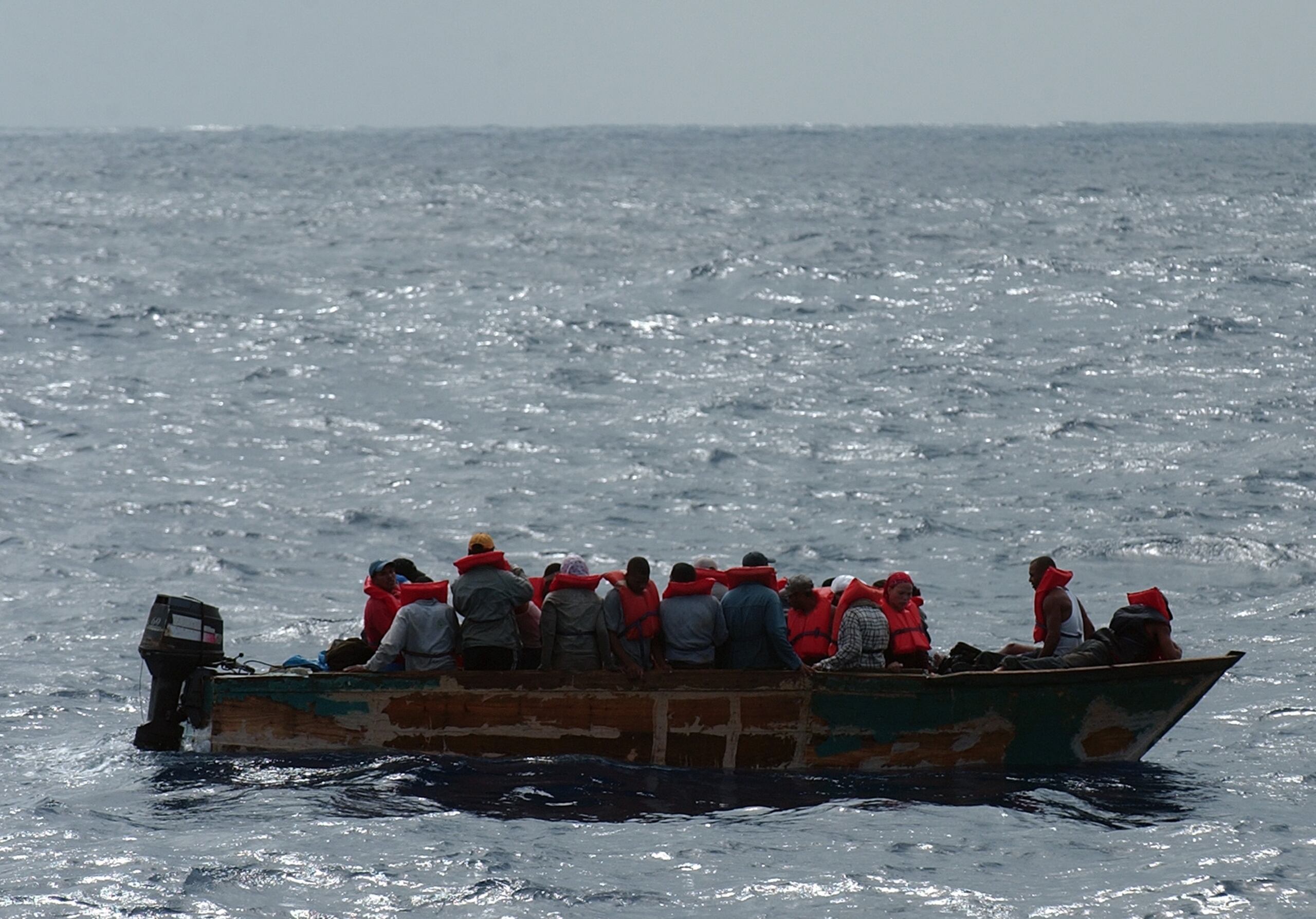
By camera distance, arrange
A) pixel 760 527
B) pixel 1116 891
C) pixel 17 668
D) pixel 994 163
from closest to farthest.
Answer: pixel 1116 891
pixel 17 668
pixel 760 527
pixel 994 163

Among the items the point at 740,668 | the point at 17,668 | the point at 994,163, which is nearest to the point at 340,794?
the point at 740,668

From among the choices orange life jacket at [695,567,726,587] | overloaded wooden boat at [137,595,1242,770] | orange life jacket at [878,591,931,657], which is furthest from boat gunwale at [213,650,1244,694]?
orange life jacket at [695,567,726,587]

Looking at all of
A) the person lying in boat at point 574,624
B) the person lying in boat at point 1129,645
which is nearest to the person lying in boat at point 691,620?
the person lying in boat at point 574,624

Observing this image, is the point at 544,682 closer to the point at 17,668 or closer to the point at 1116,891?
the point at 1116,891

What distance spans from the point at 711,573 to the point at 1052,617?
305 centimetres

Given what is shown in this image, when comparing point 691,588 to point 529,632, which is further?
point 529,632

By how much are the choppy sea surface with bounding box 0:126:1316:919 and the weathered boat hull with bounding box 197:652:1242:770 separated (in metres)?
0.26

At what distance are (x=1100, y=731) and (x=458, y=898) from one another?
19.7 ft

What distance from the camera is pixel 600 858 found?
13.3 m

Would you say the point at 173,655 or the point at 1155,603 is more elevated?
the point at 1155,603

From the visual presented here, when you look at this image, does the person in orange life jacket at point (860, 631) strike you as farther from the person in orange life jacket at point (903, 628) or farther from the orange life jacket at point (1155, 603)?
the orange life jacket at point (1155, 603)

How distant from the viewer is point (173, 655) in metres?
15.0

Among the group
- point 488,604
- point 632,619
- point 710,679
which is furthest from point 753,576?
point 488,604

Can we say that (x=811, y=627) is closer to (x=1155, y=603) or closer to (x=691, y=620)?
(x=691, y=620)
